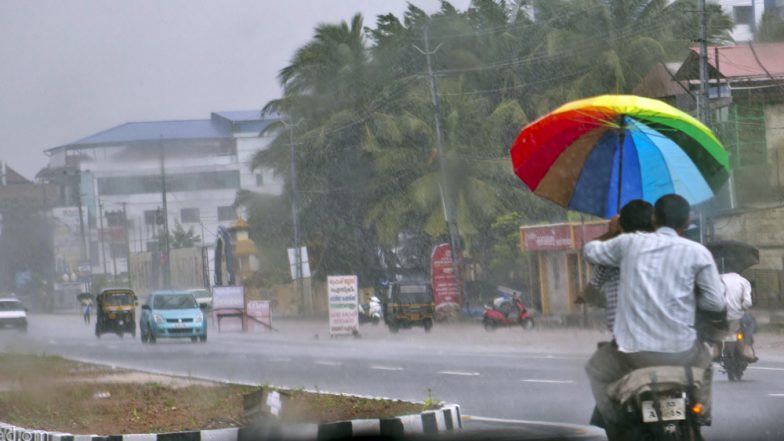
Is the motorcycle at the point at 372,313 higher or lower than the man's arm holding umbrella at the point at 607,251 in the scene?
lower

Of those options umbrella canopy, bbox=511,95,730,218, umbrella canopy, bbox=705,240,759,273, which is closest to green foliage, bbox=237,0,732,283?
umbrella canopy, bbox=705,240,759,273

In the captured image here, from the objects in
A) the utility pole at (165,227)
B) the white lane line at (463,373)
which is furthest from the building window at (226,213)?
the white lane line at (463,373)

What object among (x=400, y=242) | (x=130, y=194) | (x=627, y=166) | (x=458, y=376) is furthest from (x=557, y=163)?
(x=400, y=242)

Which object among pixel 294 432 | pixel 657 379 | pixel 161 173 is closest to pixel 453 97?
pixel 161 173

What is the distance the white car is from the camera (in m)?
36.3

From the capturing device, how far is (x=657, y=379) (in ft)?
18.5

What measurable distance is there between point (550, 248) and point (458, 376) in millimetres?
22524

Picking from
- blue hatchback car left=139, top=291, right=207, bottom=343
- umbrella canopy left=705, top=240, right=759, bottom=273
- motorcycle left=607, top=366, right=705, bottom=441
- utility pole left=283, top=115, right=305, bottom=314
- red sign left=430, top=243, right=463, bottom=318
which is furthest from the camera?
utility pole left=283, top=115, right=305, bottom=314

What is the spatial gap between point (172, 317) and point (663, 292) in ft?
96.0

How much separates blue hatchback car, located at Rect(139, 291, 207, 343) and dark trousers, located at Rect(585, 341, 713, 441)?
28924 millimetres

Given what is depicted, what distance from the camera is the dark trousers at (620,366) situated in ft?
19.0

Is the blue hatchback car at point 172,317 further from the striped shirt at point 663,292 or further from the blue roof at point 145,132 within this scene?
the striped shirt at point 663,292

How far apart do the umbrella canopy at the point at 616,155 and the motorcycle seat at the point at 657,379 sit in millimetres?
1693

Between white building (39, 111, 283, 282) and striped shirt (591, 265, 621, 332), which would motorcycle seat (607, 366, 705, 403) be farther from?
white building (39, 111, 283, 282)
